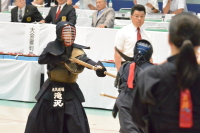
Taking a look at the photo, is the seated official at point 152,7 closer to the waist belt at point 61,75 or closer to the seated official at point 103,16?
the seated official at point 103,16

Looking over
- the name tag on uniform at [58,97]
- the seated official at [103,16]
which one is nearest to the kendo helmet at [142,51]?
the name tag on uniform at [58,97]

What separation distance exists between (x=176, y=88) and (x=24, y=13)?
906cm

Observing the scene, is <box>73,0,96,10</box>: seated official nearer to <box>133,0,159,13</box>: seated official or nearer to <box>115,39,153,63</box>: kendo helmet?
<box>133,0,159,13</box>: seated official

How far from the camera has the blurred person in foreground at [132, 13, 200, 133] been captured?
2875 millimetres


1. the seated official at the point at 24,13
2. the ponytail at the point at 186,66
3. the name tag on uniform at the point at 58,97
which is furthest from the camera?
the seated official at the point at 24,13

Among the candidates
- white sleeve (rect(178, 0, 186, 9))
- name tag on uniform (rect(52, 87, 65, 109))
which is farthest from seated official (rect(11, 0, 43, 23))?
name tag on uniform (rect(52, 87, 65, 109))

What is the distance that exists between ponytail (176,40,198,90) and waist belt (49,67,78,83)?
10.9 feet

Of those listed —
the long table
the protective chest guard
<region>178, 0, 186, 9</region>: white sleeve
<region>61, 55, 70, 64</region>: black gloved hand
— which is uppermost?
<region>178, 0, 186, 9</region>: white sleeve

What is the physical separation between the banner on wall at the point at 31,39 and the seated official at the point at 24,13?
82 centimetres

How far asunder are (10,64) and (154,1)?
461 centimetres

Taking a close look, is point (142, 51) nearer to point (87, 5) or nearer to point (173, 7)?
point (173, 7)

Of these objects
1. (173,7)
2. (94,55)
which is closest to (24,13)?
(94,55)

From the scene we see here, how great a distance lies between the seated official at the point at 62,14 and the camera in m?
11.0

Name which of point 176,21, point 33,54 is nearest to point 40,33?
point 33,54
